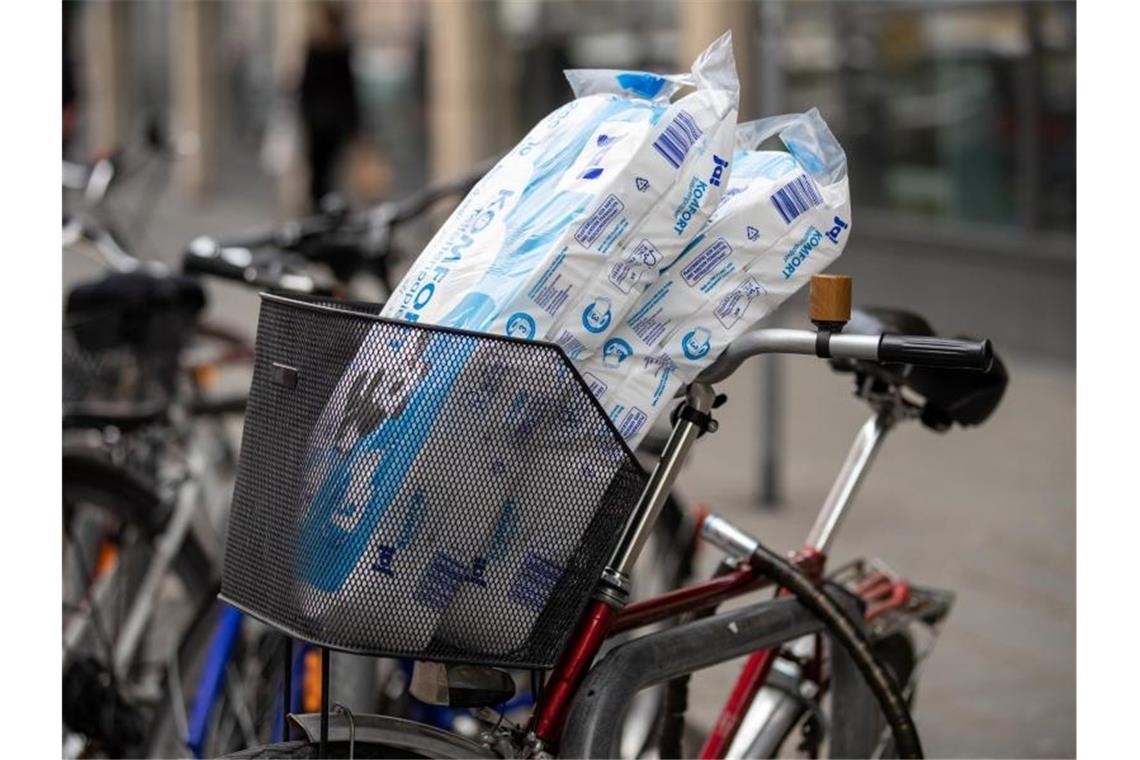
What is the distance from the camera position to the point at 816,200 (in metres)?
2.11

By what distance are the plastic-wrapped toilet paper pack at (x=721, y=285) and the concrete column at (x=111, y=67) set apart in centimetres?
1933

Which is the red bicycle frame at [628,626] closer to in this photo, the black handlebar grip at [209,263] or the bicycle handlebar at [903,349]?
the bicycle handlebar at [903,349]

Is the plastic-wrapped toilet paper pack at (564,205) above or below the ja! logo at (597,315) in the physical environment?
above

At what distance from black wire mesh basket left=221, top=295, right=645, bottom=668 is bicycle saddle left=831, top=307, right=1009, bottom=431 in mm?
794

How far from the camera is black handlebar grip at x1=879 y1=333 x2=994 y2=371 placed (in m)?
2.03

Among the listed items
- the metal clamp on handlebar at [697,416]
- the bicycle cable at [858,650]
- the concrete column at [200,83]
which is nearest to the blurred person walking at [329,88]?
the concrete column at [200,83]

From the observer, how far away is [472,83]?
43.0ft

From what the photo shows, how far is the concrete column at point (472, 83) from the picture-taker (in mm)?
13086

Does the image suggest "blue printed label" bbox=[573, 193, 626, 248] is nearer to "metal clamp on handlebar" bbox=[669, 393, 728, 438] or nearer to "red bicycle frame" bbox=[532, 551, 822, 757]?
"metal clamp on handlebar" bbox=[669, 393, 728, 438]

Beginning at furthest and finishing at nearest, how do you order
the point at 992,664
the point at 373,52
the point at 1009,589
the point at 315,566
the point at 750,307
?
1. the point at 373,52
2. the point at 1009,589
3. the point at 992,664
4. the point at 750,307
5. the point at 315,566

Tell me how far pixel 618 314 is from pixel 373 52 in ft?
47.4
